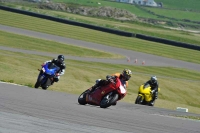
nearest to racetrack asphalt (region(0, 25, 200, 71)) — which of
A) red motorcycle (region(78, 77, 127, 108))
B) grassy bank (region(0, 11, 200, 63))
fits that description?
grassy bank (region(0, 11, 200, 63))

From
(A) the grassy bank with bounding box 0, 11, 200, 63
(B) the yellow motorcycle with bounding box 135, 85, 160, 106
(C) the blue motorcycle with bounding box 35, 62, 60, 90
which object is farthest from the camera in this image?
(A) the grassy bank with bounding box 0, 11, 200, 63

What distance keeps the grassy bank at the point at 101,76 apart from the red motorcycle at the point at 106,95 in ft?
17.3

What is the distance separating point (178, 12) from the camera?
370 feet

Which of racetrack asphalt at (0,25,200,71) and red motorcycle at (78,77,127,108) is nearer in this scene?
red motorcycle at (78,77,127,108)

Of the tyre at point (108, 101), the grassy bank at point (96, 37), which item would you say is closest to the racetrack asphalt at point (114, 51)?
the grassy bank at point (96, 37)

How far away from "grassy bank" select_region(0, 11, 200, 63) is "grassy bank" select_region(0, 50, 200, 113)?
8239 millimetres

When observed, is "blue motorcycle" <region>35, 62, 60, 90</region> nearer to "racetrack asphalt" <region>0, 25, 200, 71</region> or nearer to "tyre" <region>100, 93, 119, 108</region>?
"tyre" <region>100, 93, 119, 108</region>

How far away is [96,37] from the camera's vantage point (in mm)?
52562

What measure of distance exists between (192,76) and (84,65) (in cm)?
818

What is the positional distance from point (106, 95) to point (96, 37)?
38159 millimetres

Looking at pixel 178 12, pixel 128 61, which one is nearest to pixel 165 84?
pixel 128 61

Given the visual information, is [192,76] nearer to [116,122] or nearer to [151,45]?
[151,45]

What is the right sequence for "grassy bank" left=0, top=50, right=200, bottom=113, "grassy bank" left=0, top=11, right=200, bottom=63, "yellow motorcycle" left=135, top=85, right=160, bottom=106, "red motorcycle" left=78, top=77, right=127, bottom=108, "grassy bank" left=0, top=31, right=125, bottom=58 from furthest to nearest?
"grassy bank" left=0, top=11, right=200, bottom=63 → "grassy bank" left=0, top=31, right=125, bottom=58 → "grassy bank" left=0, top=50, right=200, bottom=113 → "yellow motorcycle" left=135, top=85, right=160, bottom=106 → "red motorcycle" left=78, top=77, right=127, bottom=108

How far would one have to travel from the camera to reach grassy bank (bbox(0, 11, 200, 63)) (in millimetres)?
49312
